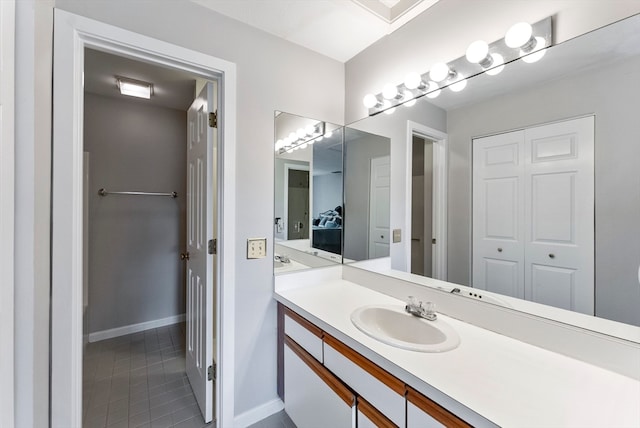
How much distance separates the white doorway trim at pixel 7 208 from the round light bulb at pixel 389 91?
1527mm

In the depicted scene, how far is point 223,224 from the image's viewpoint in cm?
147

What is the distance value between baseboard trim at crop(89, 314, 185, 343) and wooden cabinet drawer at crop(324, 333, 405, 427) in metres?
2.51

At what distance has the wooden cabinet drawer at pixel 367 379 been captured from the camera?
87 cm

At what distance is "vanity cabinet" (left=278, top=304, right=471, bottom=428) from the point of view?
2.69 ft

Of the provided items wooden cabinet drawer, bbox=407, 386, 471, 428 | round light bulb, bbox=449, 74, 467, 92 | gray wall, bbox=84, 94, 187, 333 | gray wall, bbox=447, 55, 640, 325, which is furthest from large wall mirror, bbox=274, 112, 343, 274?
gray wall, bbox=84, 94, 187, 333

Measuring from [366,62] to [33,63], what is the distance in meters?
1.65

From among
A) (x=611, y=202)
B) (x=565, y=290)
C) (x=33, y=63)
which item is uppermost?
(x=33, y=63)

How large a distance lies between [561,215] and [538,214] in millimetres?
66

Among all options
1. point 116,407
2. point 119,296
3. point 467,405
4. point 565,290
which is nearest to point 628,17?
point 565,290

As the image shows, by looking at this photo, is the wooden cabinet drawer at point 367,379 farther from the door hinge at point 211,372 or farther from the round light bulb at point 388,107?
the round light bulb at point 388,107

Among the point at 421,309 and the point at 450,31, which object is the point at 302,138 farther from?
Result: the point at 421,309

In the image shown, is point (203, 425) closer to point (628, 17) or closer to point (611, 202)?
point (611, 202)

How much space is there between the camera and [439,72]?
1.32 meters

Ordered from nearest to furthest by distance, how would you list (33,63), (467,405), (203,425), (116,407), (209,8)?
(467,405), (33,63), (209,8), (203,425), (116,407)
